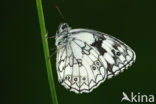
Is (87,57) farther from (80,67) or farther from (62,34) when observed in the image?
(62,34)

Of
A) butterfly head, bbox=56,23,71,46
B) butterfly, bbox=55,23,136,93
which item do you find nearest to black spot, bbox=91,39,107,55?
butterfly, bbox=55,23,136,93

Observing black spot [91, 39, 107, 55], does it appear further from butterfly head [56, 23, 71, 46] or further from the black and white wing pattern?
butterfly head [56, 23, 71, 46]

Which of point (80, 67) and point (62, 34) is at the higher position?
point (62, 34)

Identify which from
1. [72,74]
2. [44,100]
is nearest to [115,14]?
[44,100]

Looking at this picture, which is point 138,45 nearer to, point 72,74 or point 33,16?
point 33,16

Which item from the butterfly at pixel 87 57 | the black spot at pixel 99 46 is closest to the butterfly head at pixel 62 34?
the butterfly at pixel 87 57

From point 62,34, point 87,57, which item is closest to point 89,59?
point 87,57

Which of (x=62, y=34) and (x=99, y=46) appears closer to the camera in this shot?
(x=62, y=34)

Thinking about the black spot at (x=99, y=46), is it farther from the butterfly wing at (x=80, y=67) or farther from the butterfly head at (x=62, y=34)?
the butterfly head at (x=62, y=34)
